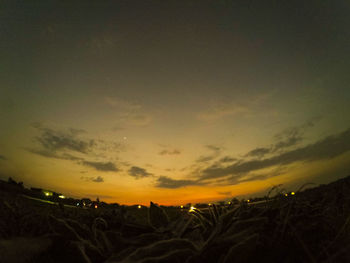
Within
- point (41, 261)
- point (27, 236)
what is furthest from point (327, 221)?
point (27, 236)

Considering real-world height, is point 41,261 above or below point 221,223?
below

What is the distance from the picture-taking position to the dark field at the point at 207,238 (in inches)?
43.8

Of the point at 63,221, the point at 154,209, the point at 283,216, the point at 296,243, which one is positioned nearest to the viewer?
the point at 296,243

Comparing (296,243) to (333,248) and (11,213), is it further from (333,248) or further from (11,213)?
(11,213)

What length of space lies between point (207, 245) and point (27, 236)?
196 centimetres

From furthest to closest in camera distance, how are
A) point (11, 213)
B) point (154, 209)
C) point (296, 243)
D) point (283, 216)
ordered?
1. point (11, 213)
2. point (154, 209)
3. point (283, 216)
4. point (296, 243)

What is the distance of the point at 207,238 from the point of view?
1494mm

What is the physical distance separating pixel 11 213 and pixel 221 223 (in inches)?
101

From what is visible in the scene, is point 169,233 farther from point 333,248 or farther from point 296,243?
point 333,248

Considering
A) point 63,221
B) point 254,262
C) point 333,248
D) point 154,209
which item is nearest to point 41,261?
point 63,221

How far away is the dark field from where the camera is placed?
3.65 feet

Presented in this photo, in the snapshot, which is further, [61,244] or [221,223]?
Answer: [61,244]

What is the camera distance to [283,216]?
5.11 ft

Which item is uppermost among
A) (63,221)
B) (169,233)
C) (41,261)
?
(63,221)
